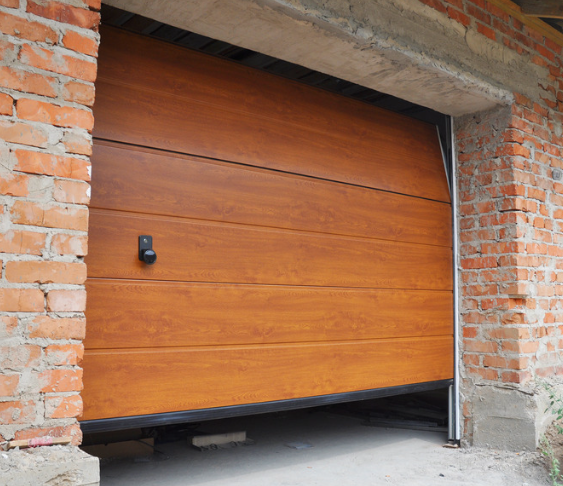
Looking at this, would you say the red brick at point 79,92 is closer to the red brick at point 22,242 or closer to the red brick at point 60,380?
the red brick at point 22,242

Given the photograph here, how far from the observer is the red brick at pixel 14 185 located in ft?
5.71

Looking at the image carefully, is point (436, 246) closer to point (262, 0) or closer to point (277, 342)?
point (277, 342)

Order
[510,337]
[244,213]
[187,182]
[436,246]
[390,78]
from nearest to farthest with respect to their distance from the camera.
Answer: [187,182]
[244,213]
[390,78]
[510,337]
[436,246]

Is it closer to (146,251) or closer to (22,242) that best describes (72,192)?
(22,242)

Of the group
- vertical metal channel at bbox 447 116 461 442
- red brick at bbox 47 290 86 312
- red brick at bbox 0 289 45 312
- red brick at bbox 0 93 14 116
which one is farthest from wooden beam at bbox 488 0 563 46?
red brick at bbox 0 289 45 312

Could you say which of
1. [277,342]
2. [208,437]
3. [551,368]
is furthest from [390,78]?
[208,437]

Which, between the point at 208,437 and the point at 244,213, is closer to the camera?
the point at 244,213

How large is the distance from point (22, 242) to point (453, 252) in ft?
9.34

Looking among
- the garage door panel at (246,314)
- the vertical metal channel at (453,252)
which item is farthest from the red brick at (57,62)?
the vertical metal channel at (453,252)

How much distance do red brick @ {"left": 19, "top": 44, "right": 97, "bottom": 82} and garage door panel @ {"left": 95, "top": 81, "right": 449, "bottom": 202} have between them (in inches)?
18.1

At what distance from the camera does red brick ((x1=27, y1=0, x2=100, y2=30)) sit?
6.07 feet

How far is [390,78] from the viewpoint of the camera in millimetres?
3121

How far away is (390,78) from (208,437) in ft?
8.03

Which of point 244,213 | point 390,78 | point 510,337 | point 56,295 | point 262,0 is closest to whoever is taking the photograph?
point 56,295
